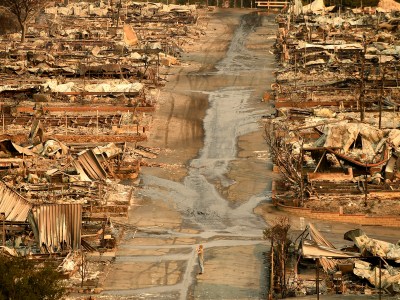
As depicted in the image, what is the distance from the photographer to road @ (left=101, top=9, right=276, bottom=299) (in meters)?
41.3

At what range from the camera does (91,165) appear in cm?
5122

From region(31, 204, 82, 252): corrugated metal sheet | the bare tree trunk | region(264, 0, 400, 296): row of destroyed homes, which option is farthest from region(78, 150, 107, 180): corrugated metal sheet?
the bare tree trunk

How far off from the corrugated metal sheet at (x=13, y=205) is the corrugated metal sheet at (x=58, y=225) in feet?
5.38

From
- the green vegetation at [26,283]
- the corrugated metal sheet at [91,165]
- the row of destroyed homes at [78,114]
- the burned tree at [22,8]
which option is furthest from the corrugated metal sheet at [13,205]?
the burned tree at [22,8]

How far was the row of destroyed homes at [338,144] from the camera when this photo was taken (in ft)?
133

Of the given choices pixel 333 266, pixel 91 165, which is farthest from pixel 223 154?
pixel 333 266

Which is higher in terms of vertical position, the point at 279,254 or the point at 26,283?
the point at 26,283

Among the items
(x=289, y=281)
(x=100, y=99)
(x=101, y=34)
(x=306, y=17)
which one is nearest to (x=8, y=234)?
(x=289, y=281)

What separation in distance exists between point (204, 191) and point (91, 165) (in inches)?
143

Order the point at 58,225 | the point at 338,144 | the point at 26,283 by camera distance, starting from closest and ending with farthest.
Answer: the point at 26,283, the point at 58,225, the point at 338,144

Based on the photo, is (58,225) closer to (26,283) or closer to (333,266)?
(333,266)

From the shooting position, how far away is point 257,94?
6731cm

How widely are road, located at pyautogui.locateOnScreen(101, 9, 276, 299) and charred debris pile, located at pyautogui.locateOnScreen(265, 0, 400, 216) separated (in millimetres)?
1080

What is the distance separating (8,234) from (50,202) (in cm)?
313
